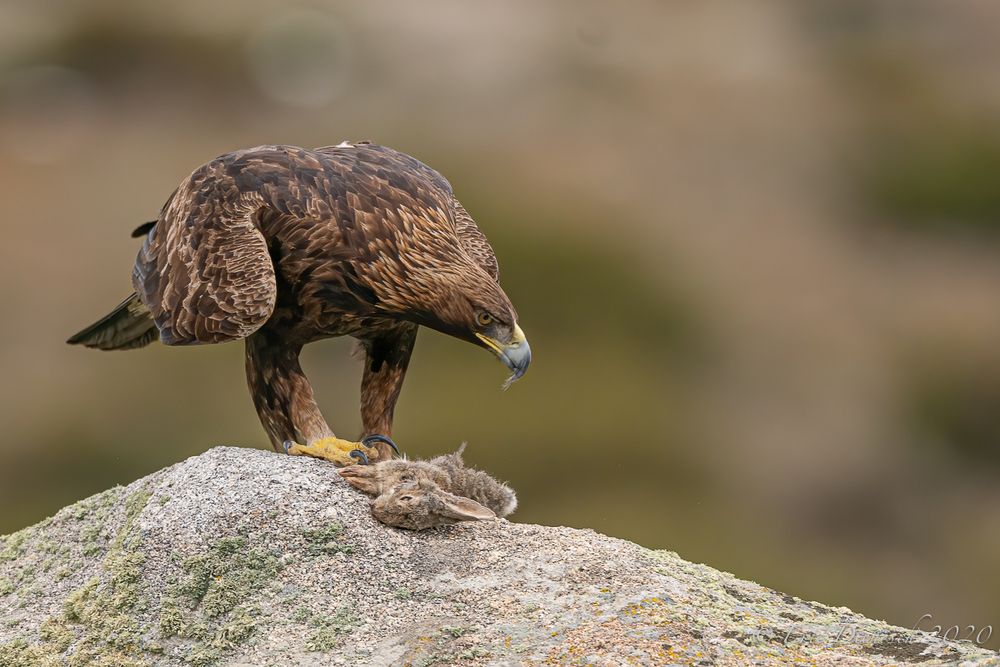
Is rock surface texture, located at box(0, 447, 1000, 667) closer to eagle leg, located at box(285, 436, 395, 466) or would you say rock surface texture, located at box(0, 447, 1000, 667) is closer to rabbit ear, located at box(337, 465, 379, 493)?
rabbit ear, located at box(337, 465, 379, 493)

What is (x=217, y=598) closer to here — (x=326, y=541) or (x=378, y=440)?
(x=326, y=541)

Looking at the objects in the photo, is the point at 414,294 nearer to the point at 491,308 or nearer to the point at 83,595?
the point at 491,308

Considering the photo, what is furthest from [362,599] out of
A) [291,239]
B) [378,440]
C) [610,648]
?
[291,239]

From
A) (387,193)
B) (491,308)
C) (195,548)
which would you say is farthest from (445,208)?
(195,548)

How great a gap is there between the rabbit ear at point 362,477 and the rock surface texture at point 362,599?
0.05 m

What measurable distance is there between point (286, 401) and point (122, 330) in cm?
151

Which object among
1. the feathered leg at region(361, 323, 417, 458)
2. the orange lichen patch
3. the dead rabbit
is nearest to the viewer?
the orange lichen patch

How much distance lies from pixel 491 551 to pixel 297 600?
0.82m

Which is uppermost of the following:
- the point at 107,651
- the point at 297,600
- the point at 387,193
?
the point at 387,193

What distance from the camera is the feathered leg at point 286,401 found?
6.07 meters

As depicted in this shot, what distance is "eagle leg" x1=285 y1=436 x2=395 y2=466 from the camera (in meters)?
5.90

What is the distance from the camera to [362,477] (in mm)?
5570

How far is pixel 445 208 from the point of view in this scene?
20.5ft

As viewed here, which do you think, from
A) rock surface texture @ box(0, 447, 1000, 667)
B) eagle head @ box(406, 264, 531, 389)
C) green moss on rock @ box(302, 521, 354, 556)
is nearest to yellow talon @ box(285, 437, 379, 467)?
rock surface texture @ box(0, 447, 1000, 667)
